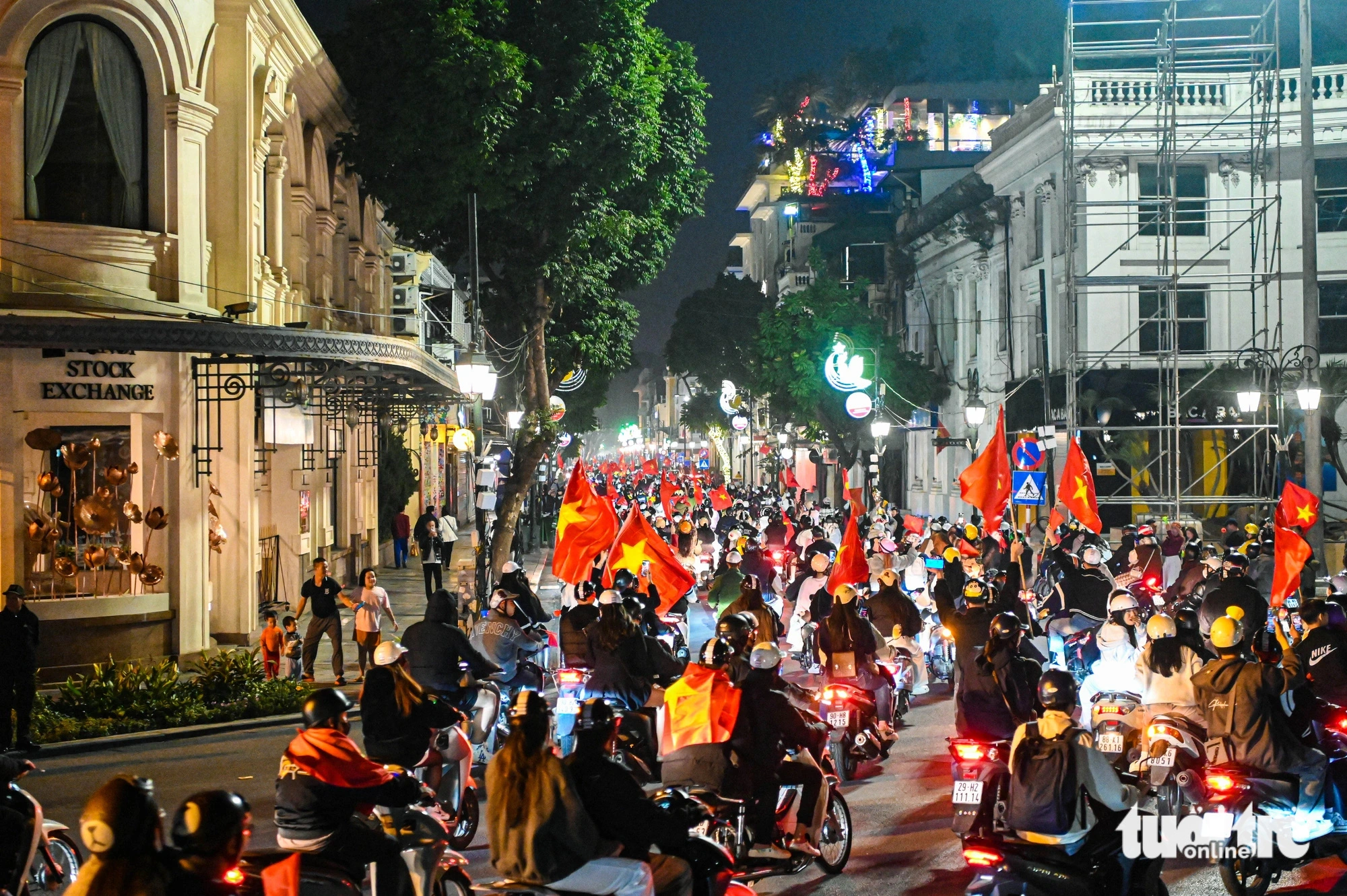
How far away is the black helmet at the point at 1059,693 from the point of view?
7.11m

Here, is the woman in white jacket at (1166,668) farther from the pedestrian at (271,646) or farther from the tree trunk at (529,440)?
the tree trunk at (529,440)

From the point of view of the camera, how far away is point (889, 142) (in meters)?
69.6

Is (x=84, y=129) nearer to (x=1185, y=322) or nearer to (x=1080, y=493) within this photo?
(x=1080, y=493)

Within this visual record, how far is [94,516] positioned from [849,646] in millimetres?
10693

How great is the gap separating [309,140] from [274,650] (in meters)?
13.3

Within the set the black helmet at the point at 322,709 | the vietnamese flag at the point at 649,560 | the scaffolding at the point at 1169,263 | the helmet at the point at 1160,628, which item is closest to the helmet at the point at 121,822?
the black helmet at the point at 322,709

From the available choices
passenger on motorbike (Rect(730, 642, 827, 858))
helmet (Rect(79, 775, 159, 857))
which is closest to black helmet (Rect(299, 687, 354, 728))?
helmet (Rect(79, 775, 159, 857))

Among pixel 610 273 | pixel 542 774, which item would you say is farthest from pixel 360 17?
pixel 542 774

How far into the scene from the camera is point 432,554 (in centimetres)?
2864

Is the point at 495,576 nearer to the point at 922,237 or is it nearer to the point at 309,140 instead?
the point at 309,140

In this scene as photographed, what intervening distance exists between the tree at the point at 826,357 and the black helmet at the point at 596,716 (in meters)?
42.0

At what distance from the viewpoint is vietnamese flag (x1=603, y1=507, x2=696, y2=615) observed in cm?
1659

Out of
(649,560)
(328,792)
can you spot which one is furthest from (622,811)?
(649,560)

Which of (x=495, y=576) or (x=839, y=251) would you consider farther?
(x=839, y=251)
